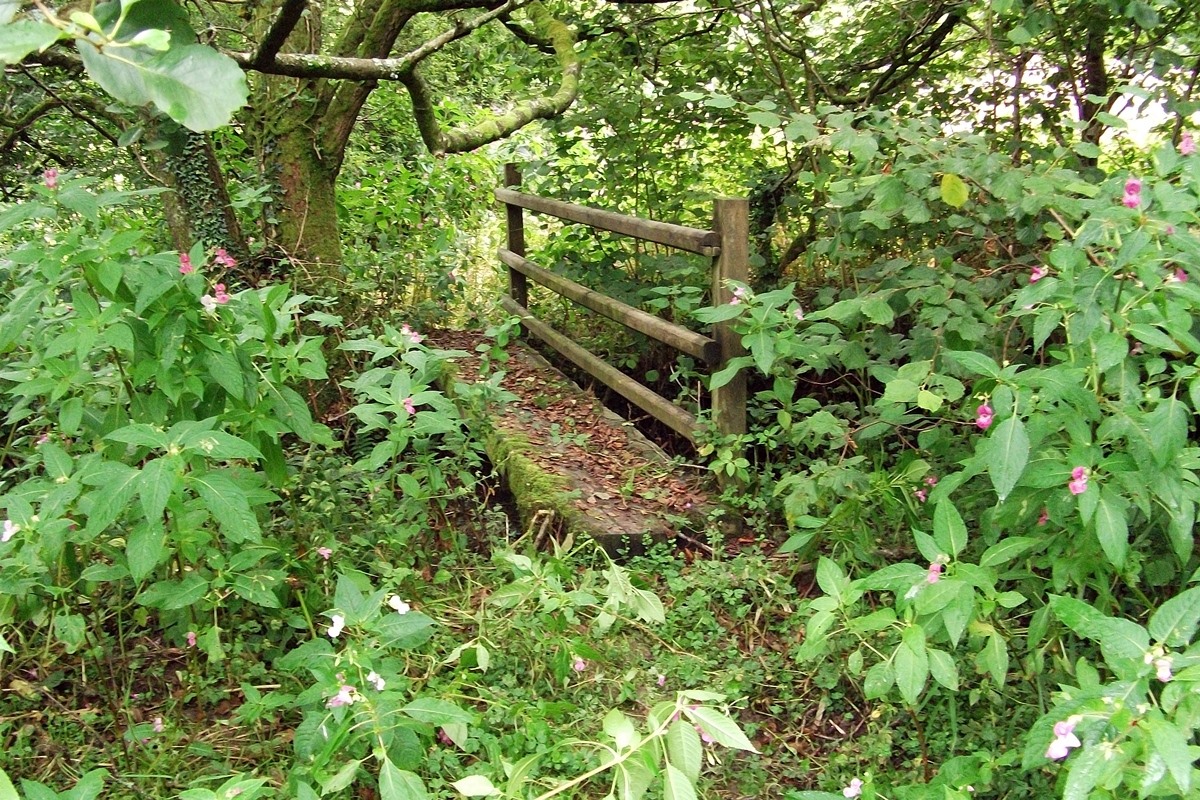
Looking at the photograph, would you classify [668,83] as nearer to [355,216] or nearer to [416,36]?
[355,216]

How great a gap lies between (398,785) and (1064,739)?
1.34 metres

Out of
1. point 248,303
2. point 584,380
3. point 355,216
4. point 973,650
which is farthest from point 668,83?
point 973,650

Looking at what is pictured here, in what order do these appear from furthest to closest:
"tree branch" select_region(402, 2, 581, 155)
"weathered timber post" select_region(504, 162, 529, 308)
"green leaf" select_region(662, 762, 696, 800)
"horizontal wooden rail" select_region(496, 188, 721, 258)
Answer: "weathered timber post" select_region(504, 162, 529, 308)
"tree branch" select_region(402, 2, 581, 155)
"horizontal wooden rail" select_region(496, 188, 721, 258)
"green leaf" select_region(662, 762, 696, 800)

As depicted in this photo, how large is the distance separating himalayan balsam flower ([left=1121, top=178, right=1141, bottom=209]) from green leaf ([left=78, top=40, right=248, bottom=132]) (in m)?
2.25

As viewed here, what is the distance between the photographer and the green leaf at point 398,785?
1.94 metres

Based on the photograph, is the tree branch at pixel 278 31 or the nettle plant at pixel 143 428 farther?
the tree branch at pixel 278 31

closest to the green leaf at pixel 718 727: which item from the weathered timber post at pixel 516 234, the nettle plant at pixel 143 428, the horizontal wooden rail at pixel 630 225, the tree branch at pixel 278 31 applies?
the nettle plant at pixel 143 428

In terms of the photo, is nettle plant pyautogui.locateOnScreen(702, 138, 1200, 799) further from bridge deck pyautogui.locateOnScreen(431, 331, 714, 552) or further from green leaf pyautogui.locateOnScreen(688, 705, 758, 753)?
bridge deck pyautogui.locateOnScreen(431, 331, 714, 552)

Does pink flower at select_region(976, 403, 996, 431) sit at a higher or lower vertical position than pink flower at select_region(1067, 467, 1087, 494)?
higher

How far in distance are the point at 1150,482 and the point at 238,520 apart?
227cm

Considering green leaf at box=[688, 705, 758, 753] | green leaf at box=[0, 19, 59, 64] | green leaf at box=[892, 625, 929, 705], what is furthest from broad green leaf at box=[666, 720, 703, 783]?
green leaf at box=[0, 19, 59, 64]

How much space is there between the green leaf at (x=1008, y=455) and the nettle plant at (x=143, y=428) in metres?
1.85

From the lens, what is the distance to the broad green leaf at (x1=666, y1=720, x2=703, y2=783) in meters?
1.85

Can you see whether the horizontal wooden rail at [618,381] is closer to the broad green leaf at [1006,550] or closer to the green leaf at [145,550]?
the broad green leaf at [1006,550]
